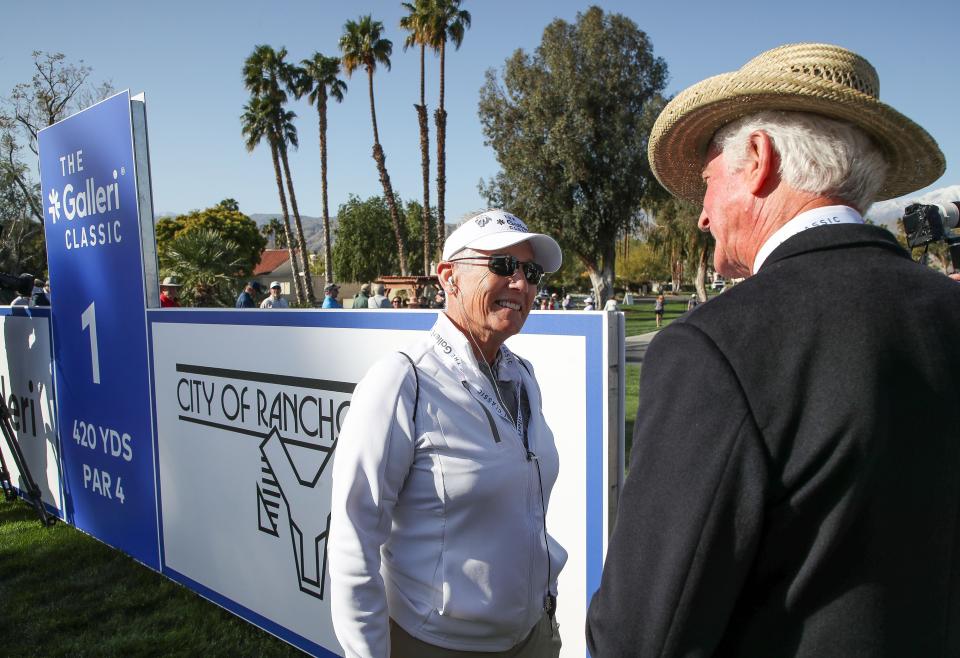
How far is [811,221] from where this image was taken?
3.79 ft

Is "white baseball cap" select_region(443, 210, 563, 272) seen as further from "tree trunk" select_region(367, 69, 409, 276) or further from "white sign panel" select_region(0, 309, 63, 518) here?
"tree trunk" select_region(367, 69, 409, 276)

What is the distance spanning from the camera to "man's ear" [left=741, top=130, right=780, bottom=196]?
1.22 m

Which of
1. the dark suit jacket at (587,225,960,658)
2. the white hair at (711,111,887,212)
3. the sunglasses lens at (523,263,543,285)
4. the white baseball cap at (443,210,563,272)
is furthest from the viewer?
the sunglasses lens at (523,263,543,285)

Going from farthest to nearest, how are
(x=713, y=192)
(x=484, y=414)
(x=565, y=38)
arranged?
(x=565, y=38), (x=484, y=414), (x=713, y=192)

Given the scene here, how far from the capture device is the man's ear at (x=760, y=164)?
122 centimetres

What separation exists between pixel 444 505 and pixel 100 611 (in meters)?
3.46

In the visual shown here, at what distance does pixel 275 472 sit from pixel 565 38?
96.7 ft

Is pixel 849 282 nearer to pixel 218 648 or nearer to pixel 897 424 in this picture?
pixel 897 424

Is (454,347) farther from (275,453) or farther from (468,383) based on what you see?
(275,453)

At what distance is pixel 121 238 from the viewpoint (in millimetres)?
4492

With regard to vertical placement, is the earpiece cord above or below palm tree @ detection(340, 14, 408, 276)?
below

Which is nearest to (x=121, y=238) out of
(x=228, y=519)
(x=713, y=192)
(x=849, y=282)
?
(x=228, y=519)

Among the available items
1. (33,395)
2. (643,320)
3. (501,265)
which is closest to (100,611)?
(33,395)

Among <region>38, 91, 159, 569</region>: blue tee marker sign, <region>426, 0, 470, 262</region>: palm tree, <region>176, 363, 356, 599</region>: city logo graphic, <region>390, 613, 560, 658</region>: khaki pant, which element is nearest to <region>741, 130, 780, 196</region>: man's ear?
<region>390, 613, 560, 658</region>: khaki pant
